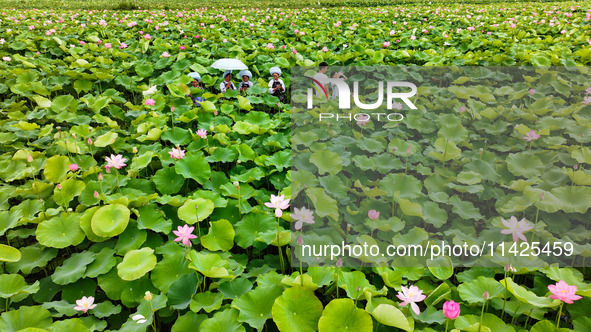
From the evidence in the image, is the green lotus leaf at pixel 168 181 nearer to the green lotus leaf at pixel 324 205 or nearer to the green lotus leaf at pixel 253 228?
the green lotus leaf at pixel 253 228

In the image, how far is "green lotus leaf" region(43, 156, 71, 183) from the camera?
2.25 m

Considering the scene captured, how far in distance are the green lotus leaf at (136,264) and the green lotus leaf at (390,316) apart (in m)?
1.00

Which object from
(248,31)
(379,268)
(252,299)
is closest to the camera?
(252,299)

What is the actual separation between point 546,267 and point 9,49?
272 inches

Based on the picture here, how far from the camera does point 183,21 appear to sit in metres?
7.27

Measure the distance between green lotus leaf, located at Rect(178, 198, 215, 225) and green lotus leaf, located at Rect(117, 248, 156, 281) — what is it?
28 centimetres

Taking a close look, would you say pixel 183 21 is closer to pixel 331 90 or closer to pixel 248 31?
pixel 248 31

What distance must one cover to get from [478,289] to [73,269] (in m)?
1.84

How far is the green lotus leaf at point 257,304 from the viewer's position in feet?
4.46

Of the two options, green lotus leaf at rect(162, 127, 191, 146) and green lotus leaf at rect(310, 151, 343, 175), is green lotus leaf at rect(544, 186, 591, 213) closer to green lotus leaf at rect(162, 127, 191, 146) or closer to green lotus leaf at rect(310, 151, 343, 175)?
green lotus leaf at rect(310, 151, 343, 175)

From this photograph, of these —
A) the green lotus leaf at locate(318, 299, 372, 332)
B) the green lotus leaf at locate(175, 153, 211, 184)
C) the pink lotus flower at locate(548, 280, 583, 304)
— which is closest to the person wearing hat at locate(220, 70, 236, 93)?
the green lotus leaf at locate(175, 153, 211, 184)

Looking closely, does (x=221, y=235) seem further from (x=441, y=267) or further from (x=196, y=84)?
(x=196, y=84)

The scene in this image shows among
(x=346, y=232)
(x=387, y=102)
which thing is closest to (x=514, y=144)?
(x=387, y=102)
